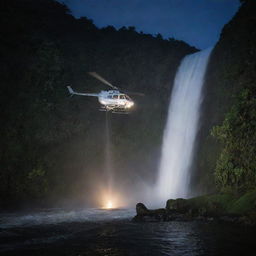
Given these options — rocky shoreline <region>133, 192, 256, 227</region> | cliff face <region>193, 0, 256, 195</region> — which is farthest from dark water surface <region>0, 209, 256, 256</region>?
cliff face <region>193, 0, 256, 195</region>

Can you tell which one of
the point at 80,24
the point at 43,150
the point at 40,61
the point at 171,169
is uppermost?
the point at 80,24

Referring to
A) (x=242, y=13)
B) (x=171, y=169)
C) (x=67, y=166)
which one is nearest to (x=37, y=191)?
(x=67, y=166)

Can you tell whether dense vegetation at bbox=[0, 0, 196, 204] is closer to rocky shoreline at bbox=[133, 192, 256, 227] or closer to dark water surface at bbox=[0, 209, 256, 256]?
dark water surface at bbox=[0, 209, 256, 256]

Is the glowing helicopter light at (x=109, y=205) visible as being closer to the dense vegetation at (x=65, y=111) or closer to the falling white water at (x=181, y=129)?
the dense vegetation at (x=65, y=111)

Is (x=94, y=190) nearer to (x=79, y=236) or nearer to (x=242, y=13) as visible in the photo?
(x=79, y=236)

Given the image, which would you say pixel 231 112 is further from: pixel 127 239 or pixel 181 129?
pixel 127 239

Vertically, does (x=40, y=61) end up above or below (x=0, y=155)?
above
